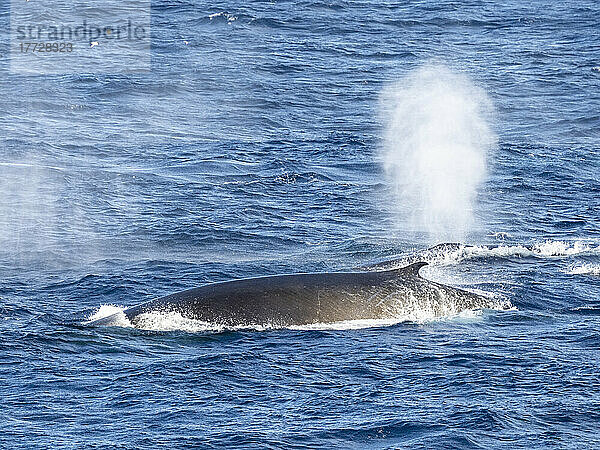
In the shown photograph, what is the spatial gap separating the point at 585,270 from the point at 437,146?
15.5 m

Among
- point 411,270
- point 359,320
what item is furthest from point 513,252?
point 359,320

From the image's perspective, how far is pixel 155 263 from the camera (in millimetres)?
25359

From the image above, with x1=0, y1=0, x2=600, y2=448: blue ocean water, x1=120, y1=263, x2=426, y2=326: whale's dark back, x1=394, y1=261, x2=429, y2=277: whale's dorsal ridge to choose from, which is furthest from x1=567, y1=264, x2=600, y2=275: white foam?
x1=120, y1=263, x2=426, y2=326: whale's dark back

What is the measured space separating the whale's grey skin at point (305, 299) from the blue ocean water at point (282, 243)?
0.34 meters

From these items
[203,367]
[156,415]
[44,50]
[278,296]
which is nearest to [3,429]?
[156,415]

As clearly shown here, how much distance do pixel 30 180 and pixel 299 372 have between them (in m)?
17.8

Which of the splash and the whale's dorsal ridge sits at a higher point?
the whale's dorsal ridge

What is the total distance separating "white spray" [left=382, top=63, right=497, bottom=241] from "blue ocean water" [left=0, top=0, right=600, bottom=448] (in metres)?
0.65

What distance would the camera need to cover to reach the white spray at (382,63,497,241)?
31.1 metres

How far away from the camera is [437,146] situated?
129 ft

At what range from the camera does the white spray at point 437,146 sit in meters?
31.1

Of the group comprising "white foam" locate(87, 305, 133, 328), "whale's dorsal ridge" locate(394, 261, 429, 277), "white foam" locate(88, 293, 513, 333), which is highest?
"whale's dorsal ridge" locate(394, 261, 429, 277)

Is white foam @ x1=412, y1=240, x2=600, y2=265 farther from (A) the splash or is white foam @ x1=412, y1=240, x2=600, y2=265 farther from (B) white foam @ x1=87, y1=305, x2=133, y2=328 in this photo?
(B) white foam @ x1=87, y1=305, x2=133, y2=328

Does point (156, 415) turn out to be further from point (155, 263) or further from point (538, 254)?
point (538, 254)
